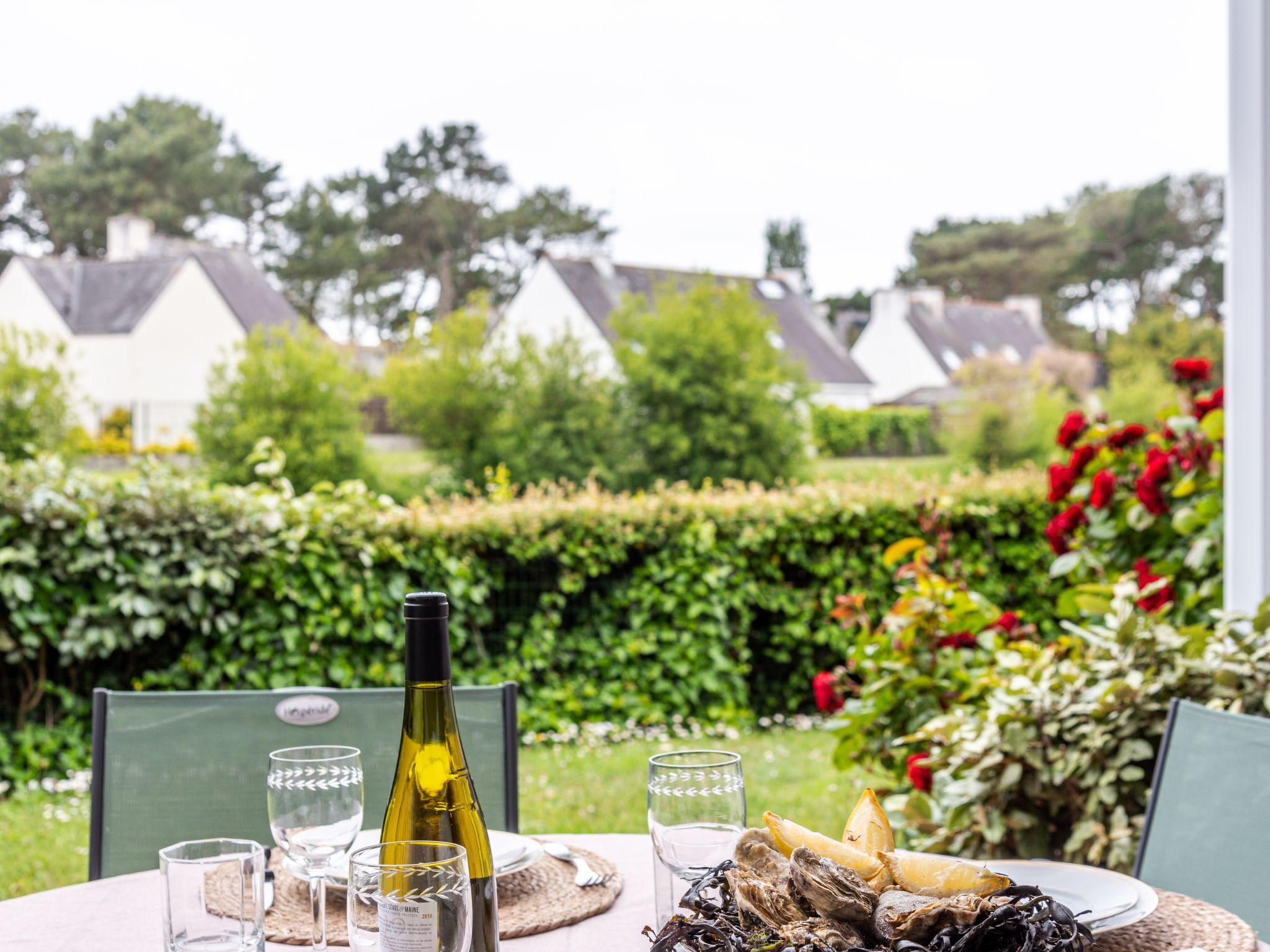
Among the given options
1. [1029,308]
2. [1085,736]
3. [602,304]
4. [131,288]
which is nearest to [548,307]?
[602,304]

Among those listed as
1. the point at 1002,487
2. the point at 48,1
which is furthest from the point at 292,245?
the point at 1002,487

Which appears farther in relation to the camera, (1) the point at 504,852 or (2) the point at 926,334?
(2) the point at 926,334

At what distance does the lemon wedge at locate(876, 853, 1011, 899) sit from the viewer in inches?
28.0

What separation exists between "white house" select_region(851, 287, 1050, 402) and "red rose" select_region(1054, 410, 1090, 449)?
23706mm

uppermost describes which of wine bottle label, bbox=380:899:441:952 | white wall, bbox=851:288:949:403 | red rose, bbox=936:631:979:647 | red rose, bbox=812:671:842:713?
white wall, bbox=851:288:949:403

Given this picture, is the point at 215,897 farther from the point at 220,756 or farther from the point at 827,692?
the point at 827,692

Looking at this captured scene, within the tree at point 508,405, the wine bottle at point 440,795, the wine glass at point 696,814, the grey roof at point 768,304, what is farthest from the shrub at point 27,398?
the wine glass at point 696,814

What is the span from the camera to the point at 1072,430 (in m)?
2.92

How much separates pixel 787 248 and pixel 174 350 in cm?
1456

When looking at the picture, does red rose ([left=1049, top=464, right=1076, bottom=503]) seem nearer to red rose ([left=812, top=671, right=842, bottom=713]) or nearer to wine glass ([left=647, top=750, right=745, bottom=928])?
red rose ([left=812, top=671, right=842, bottom=713])

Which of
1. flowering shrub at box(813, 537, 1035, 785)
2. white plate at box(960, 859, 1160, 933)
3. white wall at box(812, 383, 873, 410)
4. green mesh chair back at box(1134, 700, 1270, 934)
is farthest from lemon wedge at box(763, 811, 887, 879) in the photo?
white wall at box(812, 383, 873, 410)

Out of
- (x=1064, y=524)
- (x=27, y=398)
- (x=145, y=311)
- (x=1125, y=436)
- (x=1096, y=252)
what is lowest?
(x=1064, y=524)

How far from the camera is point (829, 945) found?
65 centimetres

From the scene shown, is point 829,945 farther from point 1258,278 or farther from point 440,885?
point 1258,278
